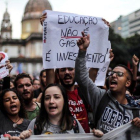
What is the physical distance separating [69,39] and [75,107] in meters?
0.96

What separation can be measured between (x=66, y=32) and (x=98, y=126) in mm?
1541

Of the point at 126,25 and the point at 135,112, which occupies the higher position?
the point at 126,25

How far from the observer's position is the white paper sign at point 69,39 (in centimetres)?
455

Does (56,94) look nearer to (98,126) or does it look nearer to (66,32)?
(98,126)

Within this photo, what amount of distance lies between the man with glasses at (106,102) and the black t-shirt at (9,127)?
31.0 inches

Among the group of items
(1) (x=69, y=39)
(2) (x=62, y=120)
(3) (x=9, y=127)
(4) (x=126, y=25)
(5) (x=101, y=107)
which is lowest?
(3) (x=9, y=127)

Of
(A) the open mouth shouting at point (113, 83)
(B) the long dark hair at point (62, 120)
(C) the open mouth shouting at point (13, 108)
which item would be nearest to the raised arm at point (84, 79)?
(A) the open mouth shouting at point (113, 83)

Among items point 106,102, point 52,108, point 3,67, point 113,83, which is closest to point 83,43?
point 113,83

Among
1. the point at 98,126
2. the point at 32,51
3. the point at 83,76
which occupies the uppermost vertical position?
the point at 32,51

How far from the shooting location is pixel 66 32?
4.67m

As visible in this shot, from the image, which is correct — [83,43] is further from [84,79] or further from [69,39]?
[69,39]

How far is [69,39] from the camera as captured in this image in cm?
464

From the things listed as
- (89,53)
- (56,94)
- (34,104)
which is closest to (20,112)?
(34,104)

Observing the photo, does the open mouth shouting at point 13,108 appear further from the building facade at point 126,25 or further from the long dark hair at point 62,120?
the building facade at point 126,25
